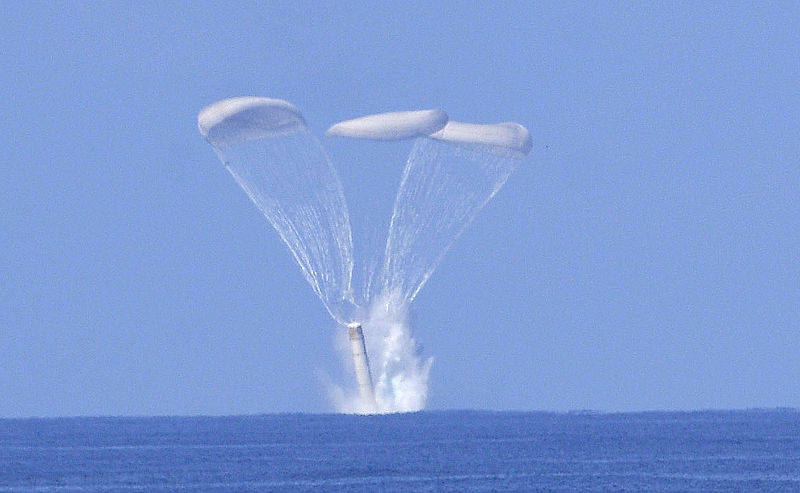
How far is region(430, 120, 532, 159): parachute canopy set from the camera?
253 feet

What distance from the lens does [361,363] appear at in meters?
91.1

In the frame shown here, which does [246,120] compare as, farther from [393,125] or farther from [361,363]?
[361,363]

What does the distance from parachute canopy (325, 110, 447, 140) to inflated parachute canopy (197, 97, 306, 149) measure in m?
2.41

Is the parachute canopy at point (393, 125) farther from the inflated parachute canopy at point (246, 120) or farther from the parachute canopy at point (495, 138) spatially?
the parachute canopy at point (495, 138)

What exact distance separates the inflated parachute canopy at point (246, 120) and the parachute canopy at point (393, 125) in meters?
2.41

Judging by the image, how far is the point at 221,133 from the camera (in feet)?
232

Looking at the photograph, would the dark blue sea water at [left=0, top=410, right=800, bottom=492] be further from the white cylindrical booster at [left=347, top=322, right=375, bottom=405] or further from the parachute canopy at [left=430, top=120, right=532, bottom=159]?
the parachute canopy at [left=430, top=120, right=532, bottom=159]

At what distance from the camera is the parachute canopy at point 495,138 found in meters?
77.1

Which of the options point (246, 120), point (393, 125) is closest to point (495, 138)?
point (393, 125)

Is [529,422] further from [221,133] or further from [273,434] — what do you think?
[221,133]

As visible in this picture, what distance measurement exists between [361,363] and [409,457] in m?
13.9

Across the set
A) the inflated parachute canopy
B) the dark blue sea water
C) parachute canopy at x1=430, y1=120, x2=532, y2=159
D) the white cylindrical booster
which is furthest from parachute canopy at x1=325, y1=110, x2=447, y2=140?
the white cylindrical booster

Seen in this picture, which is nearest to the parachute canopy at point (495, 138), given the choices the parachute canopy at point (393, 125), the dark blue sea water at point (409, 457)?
the parachute canopy at point (393, 125)

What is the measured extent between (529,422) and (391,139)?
4983cm
